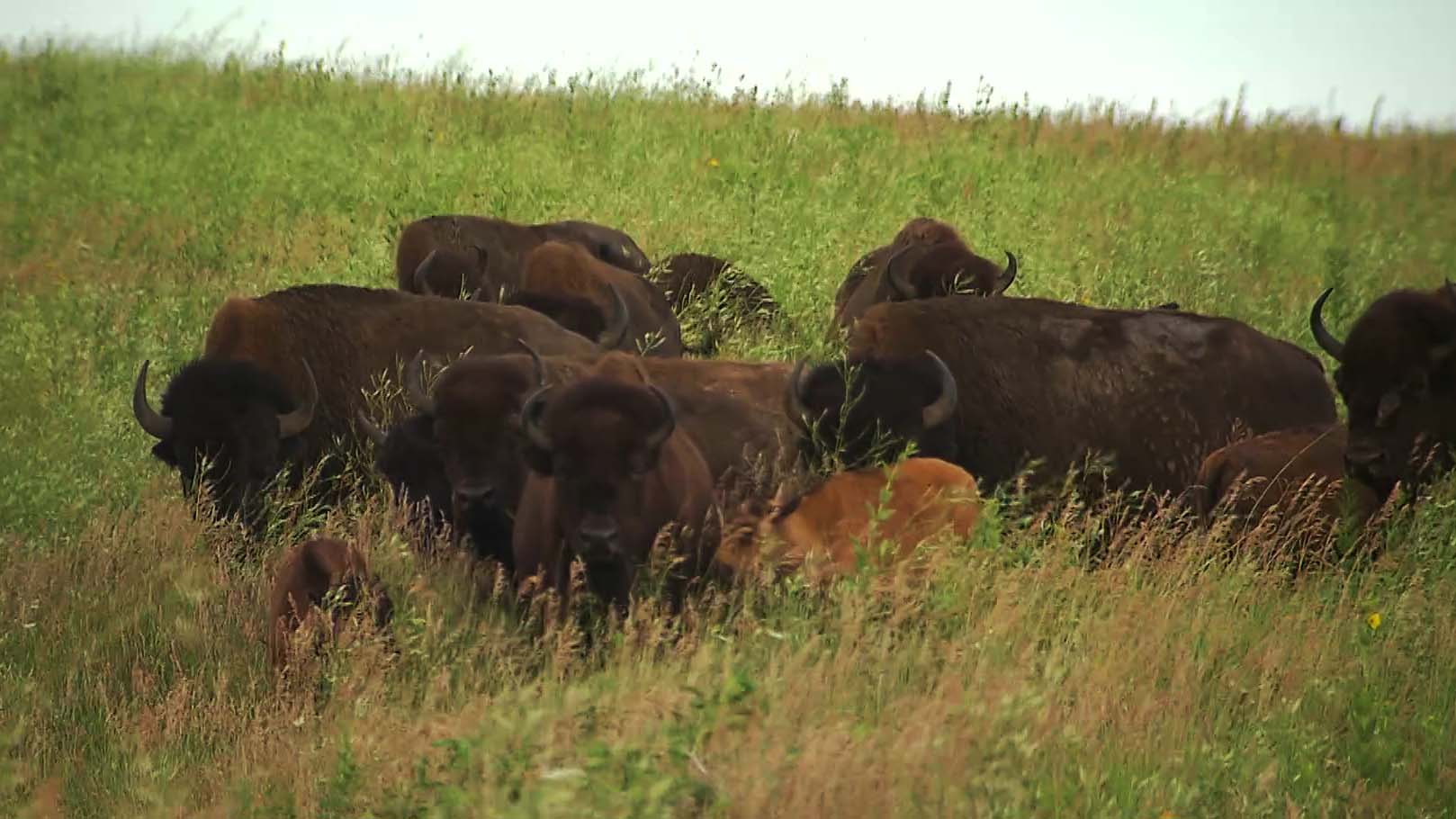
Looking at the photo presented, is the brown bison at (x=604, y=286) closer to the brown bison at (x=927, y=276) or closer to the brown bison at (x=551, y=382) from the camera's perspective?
the brown bison at (x=927, y=276)

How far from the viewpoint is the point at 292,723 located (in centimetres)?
656

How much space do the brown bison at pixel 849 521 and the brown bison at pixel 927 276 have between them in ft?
15.5

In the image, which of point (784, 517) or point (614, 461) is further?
point (784, 517)

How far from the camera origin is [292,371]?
10.4 meters

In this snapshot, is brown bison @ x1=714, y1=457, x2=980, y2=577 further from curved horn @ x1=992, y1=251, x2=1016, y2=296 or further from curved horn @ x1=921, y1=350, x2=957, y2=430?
curved horn @ x1=992, y1=251, x2=1016, y2=296

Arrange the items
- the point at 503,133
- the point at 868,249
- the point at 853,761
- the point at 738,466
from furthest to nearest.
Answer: the point at 503,133
the point at 868,249
the point at 738,466
the point at 853,761

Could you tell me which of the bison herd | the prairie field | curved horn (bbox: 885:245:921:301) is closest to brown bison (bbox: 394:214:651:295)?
the prairie field

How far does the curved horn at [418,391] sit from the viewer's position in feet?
29.2

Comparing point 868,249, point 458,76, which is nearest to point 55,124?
point 458,76

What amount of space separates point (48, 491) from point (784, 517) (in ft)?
13.6

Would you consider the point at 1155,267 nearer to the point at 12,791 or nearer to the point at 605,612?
the point at 605,612

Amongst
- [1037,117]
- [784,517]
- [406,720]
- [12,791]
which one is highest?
[1037,117]

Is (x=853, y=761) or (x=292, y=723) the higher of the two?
(x=853, y=761)

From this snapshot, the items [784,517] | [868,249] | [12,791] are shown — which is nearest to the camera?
[12,791]
